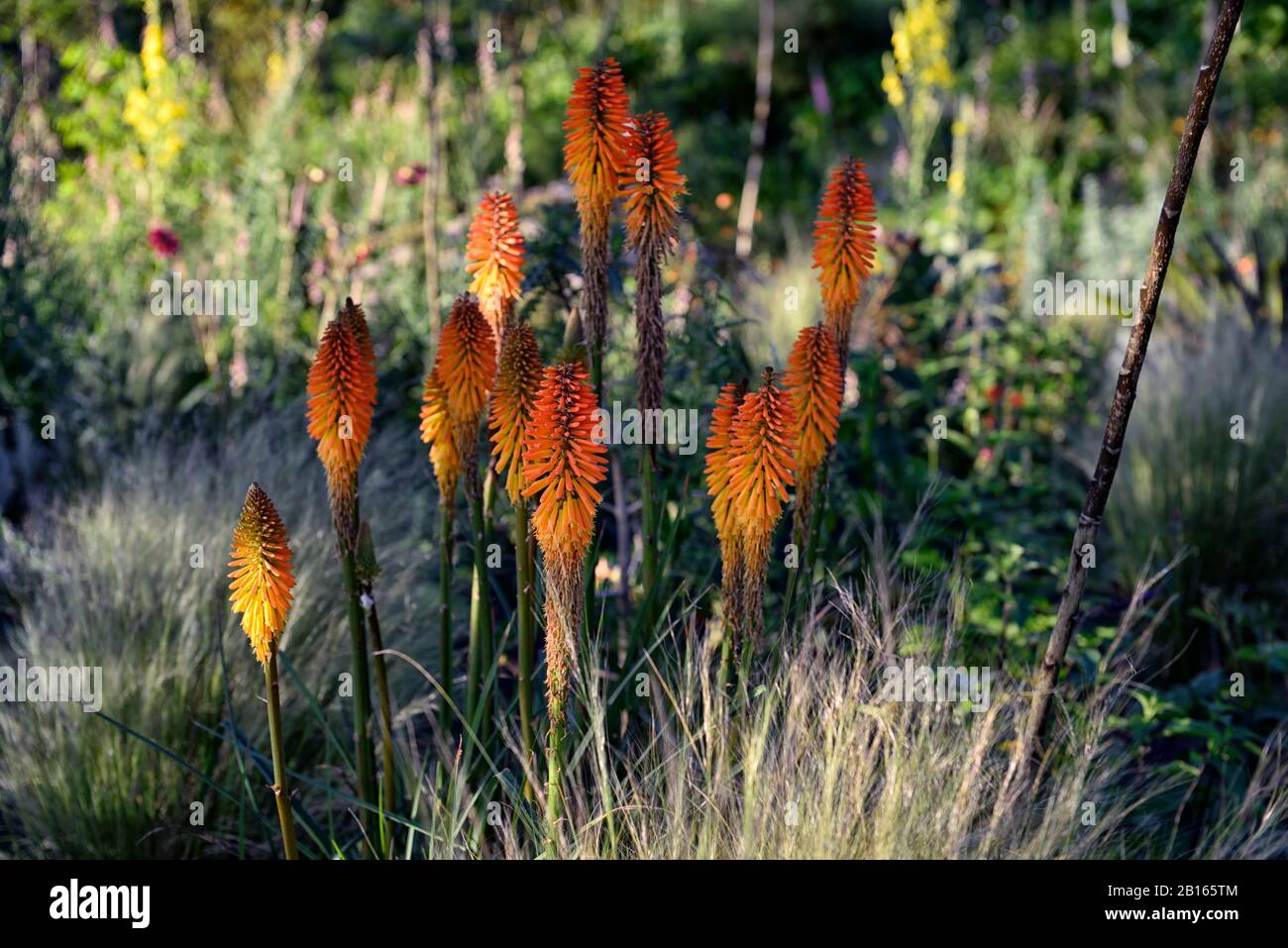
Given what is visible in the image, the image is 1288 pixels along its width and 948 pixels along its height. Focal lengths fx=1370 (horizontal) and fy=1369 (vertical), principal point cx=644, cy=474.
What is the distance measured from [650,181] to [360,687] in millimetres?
1020

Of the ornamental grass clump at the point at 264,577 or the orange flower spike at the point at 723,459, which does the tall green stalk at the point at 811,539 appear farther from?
the ornamental grass clump at the point at 264,577

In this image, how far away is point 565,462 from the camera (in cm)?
206

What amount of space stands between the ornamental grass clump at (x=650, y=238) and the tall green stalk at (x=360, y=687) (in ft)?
1.68

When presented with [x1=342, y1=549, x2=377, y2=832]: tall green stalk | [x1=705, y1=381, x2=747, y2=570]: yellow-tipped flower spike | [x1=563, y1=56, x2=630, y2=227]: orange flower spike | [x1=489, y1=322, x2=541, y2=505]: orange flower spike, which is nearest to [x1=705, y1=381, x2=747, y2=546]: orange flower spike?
[x1=705, y1=381, x2=747, y2=570]: yellow-tipped flower spike

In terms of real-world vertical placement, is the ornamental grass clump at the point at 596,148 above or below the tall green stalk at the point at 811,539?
above

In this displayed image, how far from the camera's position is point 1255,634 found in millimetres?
4371

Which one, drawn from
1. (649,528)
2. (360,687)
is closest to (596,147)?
(649,528)

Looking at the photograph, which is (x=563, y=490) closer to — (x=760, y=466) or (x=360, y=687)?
(x=760, y=466)

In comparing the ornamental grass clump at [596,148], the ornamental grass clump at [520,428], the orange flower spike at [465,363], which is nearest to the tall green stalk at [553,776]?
the ornamental grass clump at [520,428]

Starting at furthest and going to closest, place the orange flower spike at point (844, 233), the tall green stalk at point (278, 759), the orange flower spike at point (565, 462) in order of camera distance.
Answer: the orange flower spike at point (844, 233), the tall green stalk at point (278, 759), the orange flower spike at point (565, 462)

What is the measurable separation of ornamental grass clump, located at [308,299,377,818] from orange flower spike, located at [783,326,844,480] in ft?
2.47

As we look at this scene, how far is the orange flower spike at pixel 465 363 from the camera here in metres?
2.37

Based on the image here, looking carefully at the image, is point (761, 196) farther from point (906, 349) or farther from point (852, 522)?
point (852, 522)
